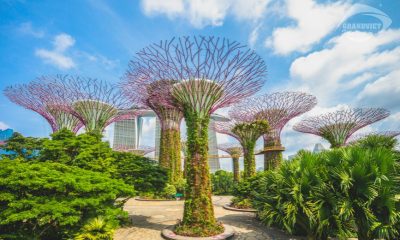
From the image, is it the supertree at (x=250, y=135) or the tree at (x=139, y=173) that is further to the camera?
the supertree at (x=250, y=135)

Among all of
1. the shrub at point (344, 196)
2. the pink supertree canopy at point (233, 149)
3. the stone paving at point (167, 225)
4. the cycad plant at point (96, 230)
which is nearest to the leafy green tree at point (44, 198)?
the cycad plant at point (96, 230)

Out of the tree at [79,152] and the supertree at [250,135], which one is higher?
the supertree at [250,135]

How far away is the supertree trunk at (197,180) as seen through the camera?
34.7ft

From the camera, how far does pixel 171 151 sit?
27.0m

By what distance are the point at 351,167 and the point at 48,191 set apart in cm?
890

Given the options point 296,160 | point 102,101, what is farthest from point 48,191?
point 102,101

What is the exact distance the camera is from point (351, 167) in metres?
8.66

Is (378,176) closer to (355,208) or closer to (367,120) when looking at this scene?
(355,208)

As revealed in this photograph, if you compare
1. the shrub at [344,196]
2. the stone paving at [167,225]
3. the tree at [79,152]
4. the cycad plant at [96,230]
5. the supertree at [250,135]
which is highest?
the supertree at [250,135]

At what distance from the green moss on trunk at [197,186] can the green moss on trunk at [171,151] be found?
15.3m

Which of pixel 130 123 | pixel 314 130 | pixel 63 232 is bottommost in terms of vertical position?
pixel 63 232

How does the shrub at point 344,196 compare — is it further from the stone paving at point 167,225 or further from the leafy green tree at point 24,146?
the leafy green tree at point 24,146

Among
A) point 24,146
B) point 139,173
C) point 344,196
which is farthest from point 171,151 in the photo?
point 344,196

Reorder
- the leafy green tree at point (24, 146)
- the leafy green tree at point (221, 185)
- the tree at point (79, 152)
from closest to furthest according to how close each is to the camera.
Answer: the tree at point (79, 152)
the leafy green tree at point (24, 146)
the leafy green tree at point (221, 185)
